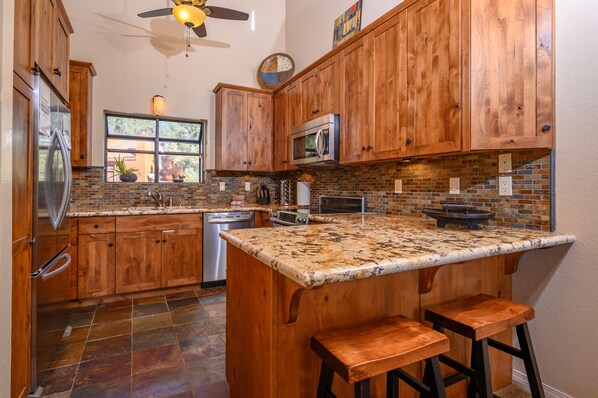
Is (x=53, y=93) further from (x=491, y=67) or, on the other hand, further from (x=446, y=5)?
(x=491, y=67)

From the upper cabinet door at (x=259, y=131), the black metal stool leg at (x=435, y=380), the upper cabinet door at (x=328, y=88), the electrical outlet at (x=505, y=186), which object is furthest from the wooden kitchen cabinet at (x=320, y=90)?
the black metal stool leg at (x=435, y=380)

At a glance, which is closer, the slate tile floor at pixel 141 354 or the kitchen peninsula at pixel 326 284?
the kitchen peninsula at pixel 326 284

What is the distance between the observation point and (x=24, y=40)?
1497mm

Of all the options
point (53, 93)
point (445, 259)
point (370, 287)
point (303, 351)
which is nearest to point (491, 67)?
point (445, 259)

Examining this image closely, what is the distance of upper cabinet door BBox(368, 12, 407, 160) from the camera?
2.12m

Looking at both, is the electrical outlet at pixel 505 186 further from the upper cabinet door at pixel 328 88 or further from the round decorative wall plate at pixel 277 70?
the round decorative wall plate at pixel 277 70

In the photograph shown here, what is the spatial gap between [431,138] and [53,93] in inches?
95.7

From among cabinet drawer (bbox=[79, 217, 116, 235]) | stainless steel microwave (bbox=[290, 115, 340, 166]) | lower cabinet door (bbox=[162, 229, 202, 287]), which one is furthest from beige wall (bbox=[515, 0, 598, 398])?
cabinet drawer (bbox=[79, 217, 116, 235])

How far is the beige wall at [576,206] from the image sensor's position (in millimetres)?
1451

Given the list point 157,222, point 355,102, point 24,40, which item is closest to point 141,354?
point 157,222

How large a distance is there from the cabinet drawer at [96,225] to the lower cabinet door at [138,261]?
11cm

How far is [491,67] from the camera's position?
1.66 metres

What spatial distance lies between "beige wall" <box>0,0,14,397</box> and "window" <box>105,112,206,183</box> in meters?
3.24

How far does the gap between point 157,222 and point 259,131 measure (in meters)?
1.73
